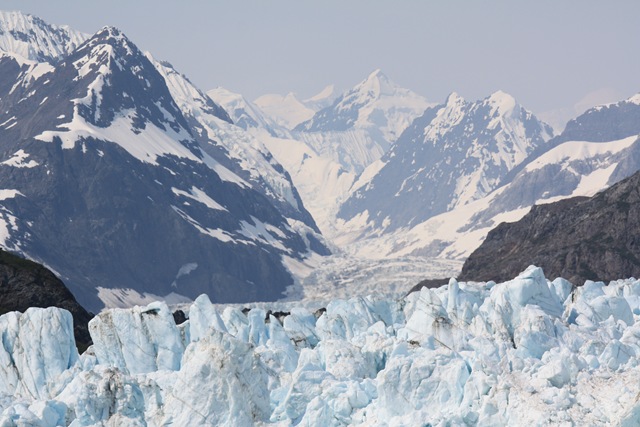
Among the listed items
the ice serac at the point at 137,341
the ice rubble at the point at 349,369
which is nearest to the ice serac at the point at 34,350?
the ice rubble at the point at 349,369

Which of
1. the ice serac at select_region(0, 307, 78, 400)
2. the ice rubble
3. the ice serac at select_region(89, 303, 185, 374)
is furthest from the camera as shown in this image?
the ice serac at select_region(89, 303, 185, 374)

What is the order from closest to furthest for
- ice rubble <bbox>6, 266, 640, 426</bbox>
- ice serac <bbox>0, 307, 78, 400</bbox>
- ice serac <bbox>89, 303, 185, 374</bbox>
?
1. ice rubble <bbox>6, 266, 640, 426</bbox>
2. ice serac <bbox>0, 307, 78, 400</bbox>
3. ice serac <bbox>89, 303, 185, 374</bbox>

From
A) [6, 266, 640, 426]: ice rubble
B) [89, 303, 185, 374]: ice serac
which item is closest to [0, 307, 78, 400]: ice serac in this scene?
[6, 266, 640, 426]: ice rubble

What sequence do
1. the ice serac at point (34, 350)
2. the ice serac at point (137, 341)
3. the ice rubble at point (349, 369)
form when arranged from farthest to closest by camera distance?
the ice serac at point (137, 341), the ice serac at point (34, 350), the ice rubble at point (349, 369)

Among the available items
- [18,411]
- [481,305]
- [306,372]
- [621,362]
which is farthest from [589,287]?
[18,411]

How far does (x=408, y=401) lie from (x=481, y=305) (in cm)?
5592

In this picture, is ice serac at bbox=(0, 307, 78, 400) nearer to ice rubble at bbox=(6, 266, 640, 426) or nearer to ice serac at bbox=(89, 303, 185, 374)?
ice rubble at bbox=(6, 266, 640, 426)

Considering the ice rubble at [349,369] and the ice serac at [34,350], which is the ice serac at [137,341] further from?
the ice serac at [34,350]

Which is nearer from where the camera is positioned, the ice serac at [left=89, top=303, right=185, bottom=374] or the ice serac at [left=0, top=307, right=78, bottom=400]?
the ice serac at [left=0, top=307, right=78, bottom=400]

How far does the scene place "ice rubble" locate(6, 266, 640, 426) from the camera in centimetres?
10988

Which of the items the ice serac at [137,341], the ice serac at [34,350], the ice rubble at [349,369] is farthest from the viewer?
the ice serac at [137,341]

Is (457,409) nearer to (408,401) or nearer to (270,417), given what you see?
(408,401)

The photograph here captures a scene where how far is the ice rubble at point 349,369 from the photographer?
360 feet

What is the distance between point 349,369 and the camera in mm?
130500
